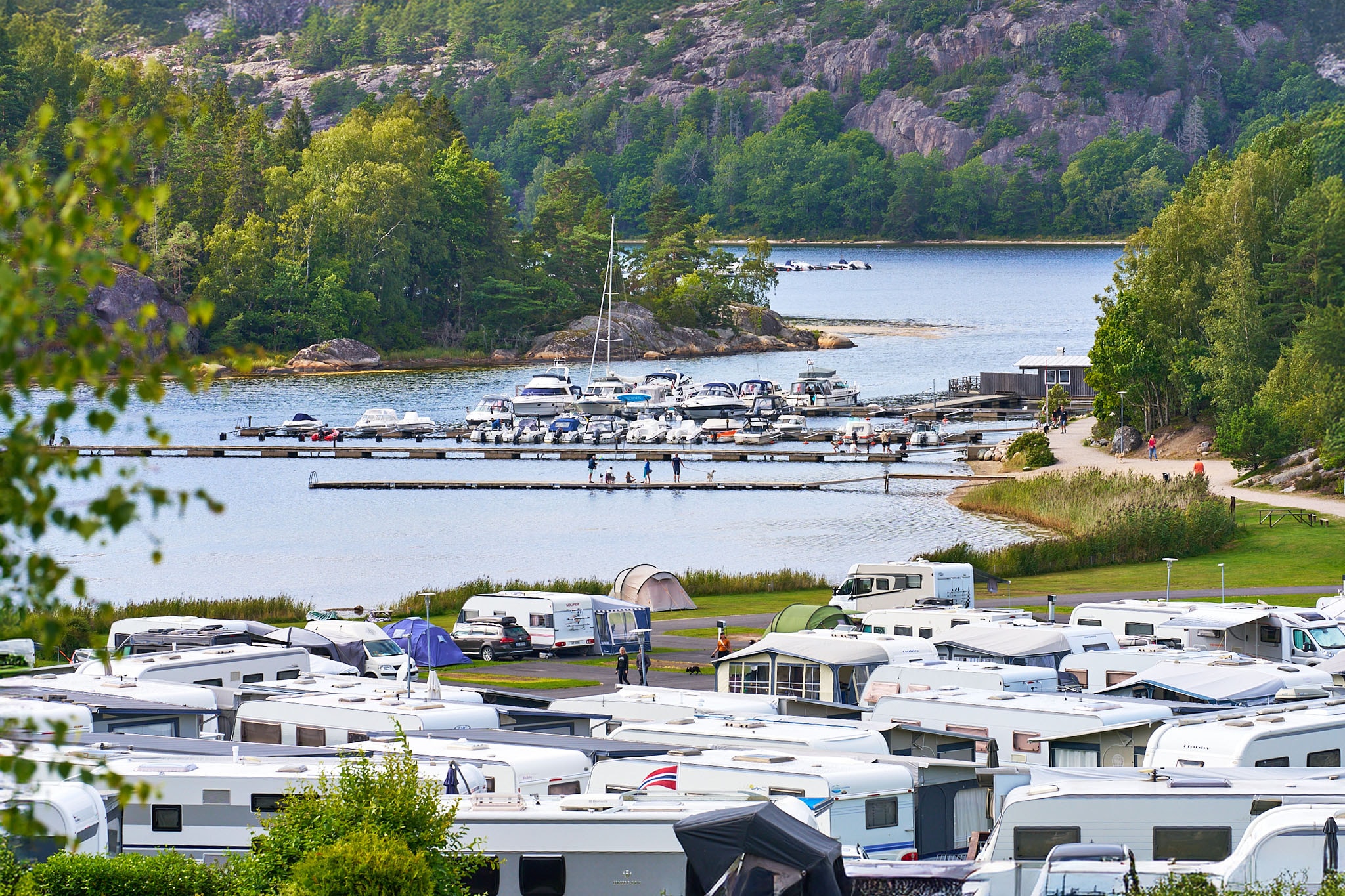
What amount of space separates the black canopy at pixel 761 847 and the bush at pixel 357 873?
325 centimetres

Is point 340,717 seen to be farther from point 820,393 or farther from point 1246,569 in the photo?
point 820,393

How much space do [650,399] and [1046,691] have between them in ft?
286

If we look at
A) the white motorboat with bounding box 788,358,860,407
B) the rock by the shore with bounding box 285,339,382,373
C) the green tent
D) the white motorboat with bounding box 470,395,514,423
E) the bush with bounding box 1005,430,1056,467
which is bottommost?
the green tent

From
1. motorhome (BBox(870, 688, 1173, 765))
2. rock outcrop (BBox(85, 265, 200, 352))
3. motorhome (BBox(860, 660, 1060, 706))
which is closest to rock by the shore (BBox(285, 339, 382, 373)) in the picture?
rock outcrop (BBox(85, 265, 200, 352))

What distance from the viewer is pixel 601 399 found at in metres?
112

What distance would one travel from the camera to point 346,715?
21938mm

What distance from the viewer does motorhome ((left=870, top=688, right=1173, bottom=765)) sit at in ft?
69.2

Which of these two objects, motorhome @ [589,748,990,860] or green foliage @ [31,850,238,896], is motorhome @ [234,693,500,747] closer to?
motorhome @ [589,748,990,860]

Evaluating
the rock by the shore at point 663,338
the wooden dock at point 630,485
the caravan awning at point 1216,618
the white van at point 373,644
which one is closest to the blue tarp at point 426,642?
the white van at point 373,644

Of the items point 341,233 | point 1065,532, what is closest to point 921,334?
point 341,233

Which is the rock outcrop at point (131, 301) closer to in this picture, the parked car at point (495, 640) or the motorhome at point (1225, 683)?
the parked car at point (495, 640)

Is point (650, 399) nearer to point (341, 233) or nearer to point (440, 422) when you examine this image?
point (440, 422)

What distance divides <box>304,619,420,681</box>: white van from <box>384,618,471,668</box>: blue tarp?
33cm

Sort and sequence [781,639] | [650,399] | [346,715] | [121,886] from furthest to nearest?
[650,399]
[781,639]
[346,715]
[121,886]
